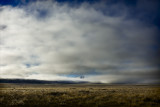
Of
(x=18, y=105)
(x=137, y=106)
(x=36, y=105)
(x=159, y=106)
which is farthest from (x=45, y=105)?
(x=159, y=106)

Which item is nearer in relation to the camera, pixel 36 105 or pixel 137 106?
pixel 137 106

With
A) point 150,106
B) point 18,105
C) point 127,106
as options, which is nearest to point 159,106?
point 150,106

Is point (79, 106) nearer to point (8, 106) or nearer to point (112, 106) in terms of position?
point (112, 106)

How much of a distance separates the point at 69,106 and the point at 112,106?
4754 millimetres

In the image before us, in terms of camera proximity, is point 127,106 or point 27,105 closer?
point 127,106

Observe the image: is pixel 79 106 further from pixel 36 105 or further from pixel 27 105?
pixel 27 105

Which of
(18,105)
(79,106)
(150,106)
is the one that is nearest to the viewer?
(150,106)

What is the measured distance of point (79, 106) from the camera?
14.6 meters

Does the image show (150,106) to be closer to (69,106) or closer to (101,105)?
(101,105)

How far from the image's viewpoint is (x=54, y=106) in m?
14.9

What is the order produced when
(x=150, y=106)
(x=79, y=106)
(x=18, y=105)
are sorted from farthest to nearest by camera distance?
(x=18, y=105) → (x=79, y=106) → (x=150, y=106)

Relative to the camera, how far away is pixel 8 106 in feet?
49.5

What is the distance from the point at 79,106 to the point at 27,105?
20.2ft

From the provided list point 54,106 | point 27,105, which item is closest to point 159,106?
point 54,106
